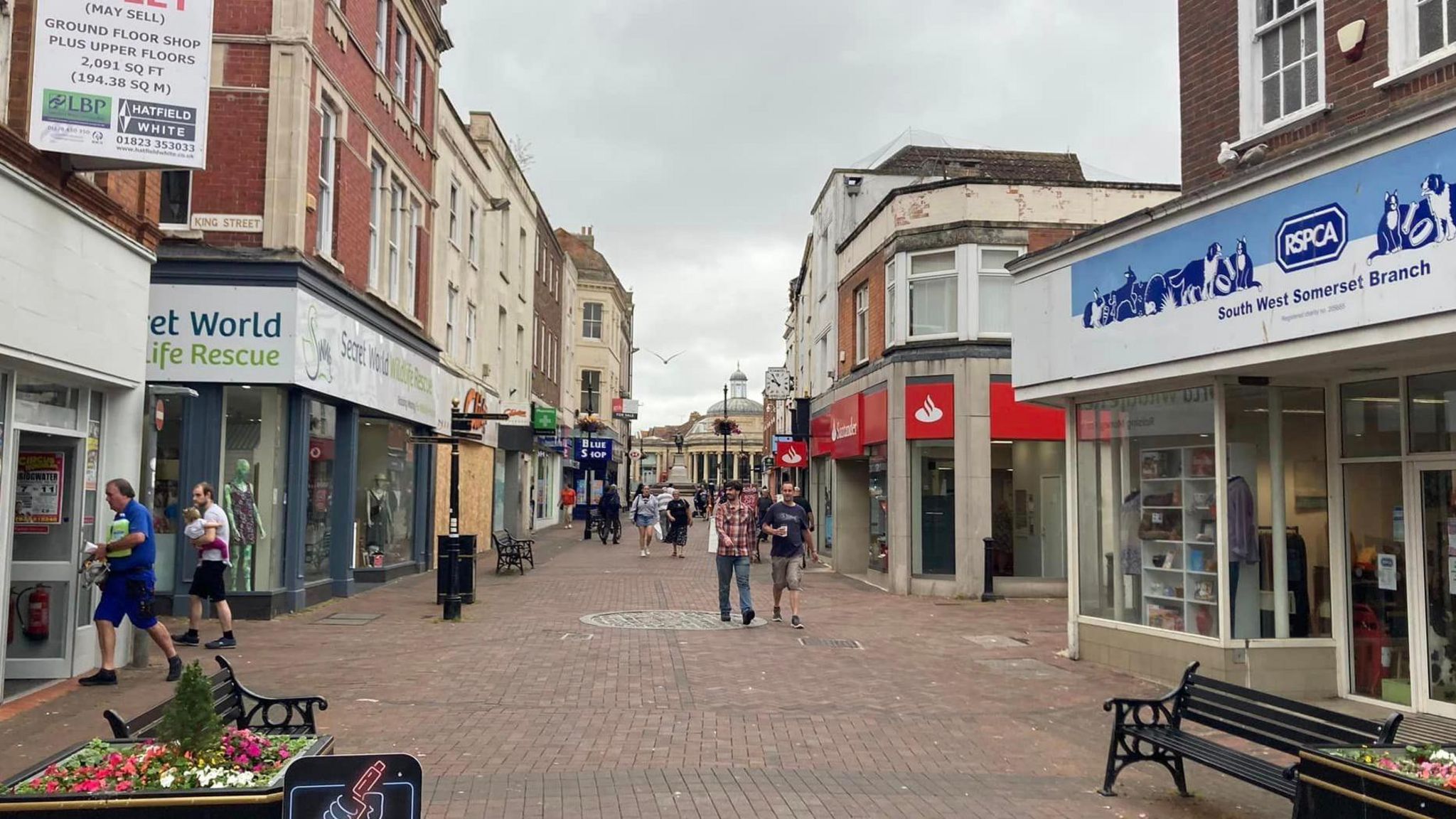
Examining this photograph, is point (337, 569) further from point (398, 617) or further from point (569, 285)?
point (569, 285)

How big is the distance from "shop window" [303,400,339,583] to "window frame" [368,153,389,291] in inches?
107

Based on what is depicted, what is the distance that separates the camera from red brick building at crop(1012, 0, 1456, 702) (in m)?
8.13

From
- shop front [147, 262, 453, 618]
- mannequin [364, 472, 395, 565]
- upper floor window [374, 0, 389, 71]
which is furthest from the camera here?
mannequin [364, 472, 395, 565]

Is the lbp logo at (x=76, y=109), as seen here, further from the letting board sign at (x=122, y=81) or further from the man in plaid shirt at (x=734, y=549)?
the man in plaid shirt at (x=734, y=549)

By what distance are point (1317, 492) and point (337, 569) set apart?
525 inches

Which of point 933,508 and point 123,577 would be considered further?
point 933,508

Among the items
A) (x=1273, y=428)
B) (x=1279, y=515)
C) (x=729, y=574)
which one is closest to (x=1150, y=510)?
(x=1279, y=515)

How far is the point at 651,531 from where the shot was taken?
29391 millimetres

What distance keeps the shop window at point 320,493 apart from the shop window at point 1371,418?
1249 cm

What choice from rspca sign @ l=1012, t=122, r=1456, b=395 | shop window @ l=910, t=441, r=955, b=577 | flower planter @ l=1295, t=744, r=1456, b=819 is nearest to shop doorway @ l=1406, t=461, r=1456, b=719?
rspca sign @ l=1012, t=122, r=1456, b=395

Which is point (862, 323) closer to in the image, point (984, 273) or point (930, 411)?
point (984, 273)

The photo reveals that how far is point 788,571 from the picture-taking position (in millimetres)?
14891

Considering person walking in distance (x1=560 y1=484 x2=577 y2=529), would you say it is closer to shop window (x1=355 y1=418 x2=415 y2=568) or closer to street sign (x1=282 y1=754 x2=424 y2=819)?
shop window (x1=355 y1=418 x2=415 y2=568)

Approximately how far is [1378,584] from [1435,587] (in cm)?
60
